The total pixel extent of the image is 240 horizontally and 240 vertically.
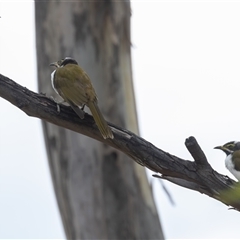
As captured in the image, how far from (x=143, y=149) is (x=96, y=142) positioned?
390 cm

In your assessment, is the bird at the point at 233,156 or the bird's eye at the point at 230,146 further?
the bird's eye at the point at 230,146

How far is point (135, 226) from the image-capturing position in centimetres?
877

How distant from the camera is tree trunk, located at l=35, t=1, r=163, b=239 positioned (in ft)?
28.5

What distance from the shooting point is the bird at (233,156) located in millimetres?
6120

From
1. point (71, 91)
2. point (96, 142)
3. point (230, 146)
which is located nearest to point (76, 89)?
point (71, 91)

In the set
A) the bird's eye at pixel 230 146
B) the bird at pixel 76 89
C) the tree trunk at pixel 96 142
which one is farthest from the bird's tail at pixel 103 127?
the tree trunk at pixel 96 142

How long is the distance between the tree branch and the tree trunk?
11.4 ft

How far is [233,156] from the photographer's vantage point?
643cm

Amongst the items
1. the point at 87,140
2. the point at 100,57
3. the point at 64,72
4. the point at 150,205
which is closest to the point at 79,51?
the point at 100,57

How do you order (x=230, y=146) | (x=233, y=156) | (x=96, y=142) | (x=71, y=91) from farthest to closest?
(x=96, y=142), (x=230, y=146), (x=233, y=156), (x=71, y=91)

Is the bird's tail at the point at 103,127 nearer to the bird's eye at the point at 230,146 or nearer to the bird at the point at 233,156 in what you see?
the bird at the point at 233,156

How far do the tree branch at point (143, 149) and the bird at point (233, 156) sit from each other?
1169 mm

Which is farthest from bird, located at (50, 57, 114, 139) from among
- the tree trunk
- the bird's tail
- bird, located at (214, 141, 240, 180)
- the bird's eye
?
the tree trunk

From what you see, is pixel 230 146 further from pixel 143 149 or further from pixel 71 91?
pixel 143 149
